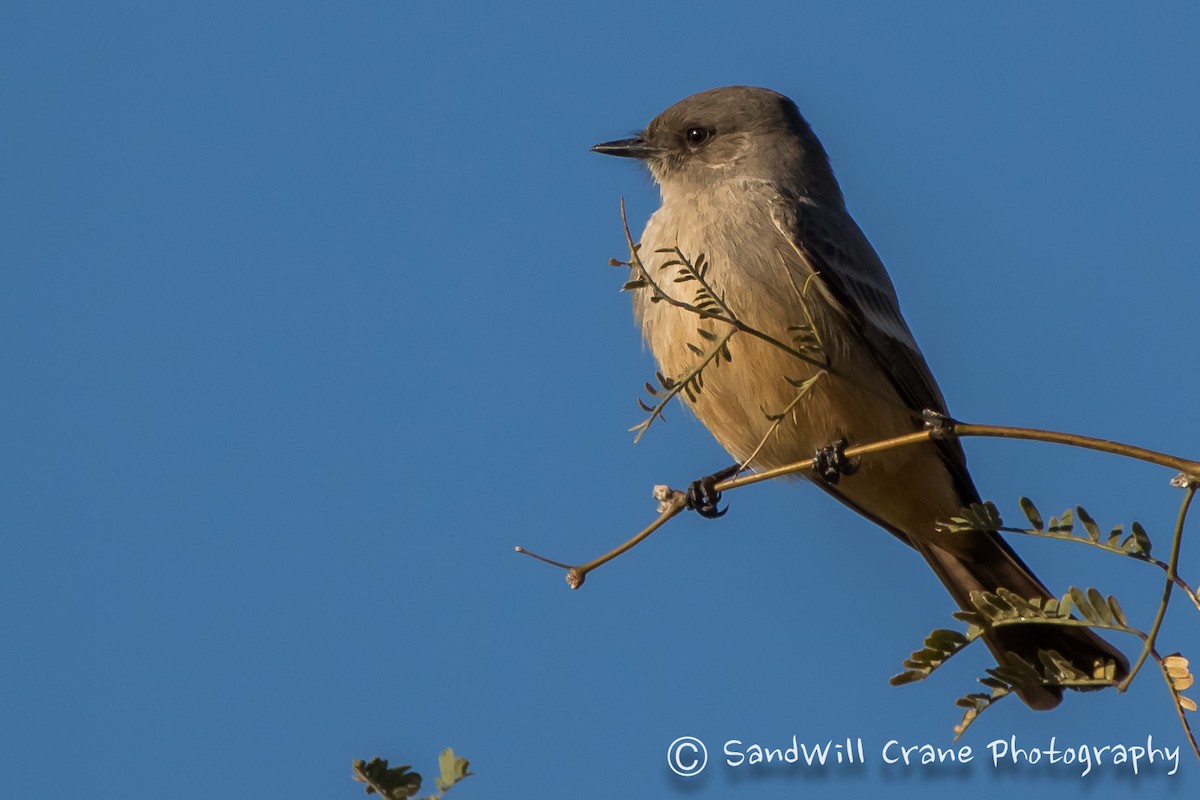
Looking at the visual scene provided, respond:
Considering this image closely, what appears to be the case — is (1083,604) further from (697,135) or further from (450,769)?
(697,135)

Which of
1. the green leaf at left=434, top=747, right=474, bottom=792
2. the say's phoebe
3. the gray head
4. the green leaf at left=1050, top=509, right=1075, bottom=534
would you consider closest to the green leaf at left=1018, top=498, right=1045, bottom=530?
the green leaf at left=1050, top=509, right=1075, bottom=534

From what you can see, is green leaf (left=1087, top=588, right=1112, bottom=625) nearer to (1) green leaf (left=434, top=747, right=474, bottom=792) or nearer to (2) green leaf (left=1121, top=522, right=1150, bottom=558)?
(2) green leaf (left=1121, top=522, right=1150, bottom=558)

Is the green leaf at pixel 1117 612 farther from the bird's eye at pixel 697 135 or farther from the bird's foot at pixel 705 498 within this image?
the bird's eye at pixel 697 135

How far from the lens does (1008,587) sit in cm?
632

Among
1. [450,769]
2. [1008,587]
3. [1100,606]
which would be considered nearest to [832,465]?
[1008,587]

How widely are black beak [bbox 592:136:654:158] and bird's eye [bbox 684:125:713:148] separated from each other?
0.64 ft

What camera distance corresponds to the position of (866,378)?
6125mm

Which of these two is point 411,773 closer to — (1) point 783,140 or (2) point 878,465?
(2) point 878,465

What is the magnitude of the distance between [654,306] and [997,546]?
179cm

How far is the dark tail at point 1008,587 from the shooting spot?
5.77 metres

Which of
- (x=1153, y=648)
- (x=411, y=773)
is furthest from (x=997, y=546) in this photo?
(x=411, y=773)

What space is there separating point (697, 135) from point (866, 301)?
1443 mm

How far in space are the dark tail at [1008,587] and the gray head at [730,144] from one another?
67.7 inches

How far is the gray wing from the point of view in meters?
6.12
